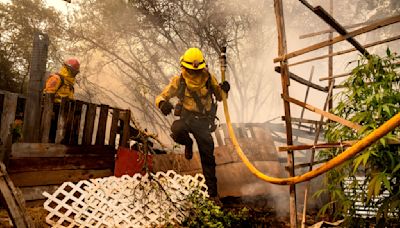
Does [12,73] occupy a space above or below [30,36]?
below

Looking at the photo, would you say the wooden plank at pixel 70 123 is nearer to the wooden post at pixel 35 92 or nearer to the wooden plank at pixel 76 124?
the wooden plank at pixel 76 124

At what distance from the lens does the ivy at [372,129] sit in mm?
3184

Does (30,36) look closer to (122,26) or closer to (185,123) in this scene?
(122,26)

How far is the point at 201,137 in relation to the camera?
604 centimetres

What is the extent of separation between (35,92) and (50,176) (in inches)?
68.0

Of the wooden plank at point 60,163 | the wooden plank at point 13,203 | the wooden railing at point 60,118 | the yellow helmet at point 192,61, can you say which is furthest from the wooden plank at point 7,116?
the yellow helmet at point 192,61

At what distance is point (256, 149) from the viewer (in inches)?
308

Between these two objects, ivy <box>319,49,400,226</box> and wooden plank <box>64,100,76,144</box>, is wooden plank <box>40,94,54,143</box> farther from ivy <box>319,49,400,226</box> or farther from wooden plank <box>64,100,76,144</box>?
ivy <box>319,49,400,226</box>

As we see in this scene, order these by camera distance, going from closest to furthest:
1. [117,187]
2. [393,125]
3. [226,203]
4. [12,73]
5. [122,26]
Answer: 1. [393,125]
2. [117,187]
3. [226,203]
4. [12,73]
5. [122,26]

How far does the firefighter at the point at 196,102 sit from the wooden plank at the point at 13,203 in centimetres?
293

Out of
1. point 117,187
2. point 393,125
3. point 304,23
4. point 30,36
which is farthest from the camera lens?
point 304,23

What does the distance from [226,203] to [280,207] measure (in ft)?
4.34

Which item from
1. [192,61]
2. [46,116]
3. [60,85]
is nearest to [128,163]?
[46,116]

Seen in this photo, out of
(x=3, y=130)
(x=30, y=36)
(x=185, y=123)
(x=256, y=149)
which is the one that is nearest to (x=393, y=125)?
(x=185, y=123)
